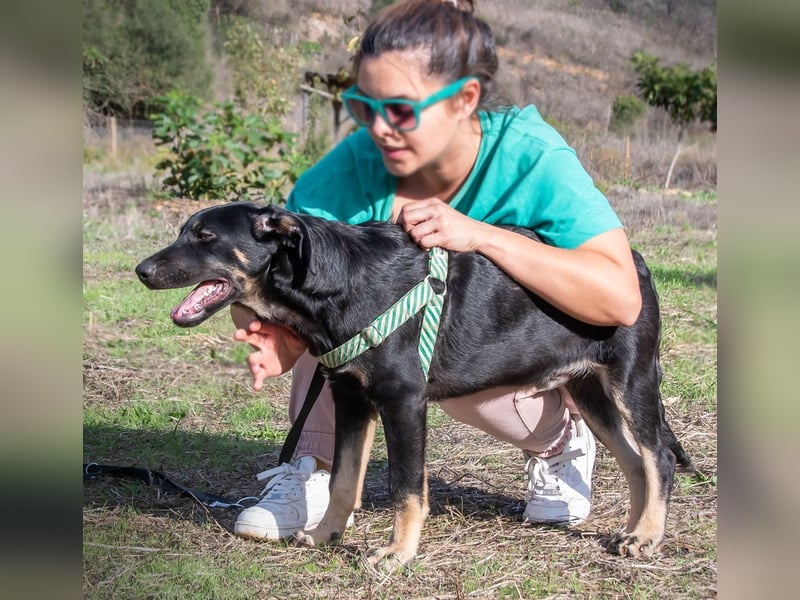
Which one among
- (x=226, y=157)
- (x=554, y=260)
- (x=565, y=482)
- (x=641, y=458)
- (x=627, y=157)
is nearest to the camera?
(x=554, y=260)

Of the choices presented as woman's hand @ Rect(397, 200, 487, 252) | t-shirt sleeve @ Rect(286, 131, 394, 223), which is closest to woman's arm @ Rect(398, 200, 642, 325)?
woman's hand @ Rect(397, 200, 487, 252)

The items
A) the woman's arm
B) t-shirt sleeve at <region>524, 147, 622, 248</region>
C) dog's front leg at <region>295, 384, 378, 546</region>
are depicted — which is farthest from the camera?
dog's front leg at <region>295, 384, 378, 546</region>

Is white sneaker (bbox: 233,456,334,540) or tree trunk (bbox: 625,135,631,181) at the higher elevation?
tree trunk (bbox: 625,135,631,181)

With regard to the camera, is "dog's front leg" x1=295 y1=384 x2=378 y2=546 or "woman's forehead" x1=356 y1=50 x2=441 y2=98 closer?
"woman's forehead" x1=356 y1=50 x2=441 y2=98

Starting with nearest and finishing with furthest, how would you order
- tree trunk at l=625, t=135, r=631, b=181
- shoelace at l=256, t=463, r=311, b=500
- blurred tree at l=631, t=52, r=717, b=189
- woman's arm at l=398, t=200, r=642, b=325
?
woman's arm at l=398, t=200, r=642, b=325
shoelace at l=256, t=463, r=311, b=500
tree trunk at l=625, t=135, r=631, b=181
blurred tree at l=631, t=52, r=717, b=189

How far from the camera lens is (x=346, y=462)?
2975 millimetres

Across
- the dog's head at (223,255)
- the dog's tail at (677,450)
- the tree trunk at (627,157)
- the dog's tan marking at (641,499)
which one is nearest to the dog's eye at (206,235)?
the dog's head at (223,255)

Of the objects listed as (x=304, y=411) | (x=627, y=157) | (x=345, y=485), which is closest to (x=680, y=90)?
(x=627, y=157)

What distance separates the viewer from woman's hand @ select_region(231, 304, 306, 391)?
280 centimetres

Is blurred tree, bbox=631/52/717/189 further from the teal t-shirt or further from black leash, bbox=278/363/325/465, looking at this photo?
black leash, bbox=278/363/325/465

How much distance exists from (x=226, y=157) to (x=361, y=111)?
6.93m

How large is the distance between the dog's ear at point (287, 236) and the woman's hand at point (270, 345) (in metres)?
0.22

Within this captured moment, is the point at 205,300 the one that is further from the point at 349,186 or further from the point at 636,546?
the point at 636,546

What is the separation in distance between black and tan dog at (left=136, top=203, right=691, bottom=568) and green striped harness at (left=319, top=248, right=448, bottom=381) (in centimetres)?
3
